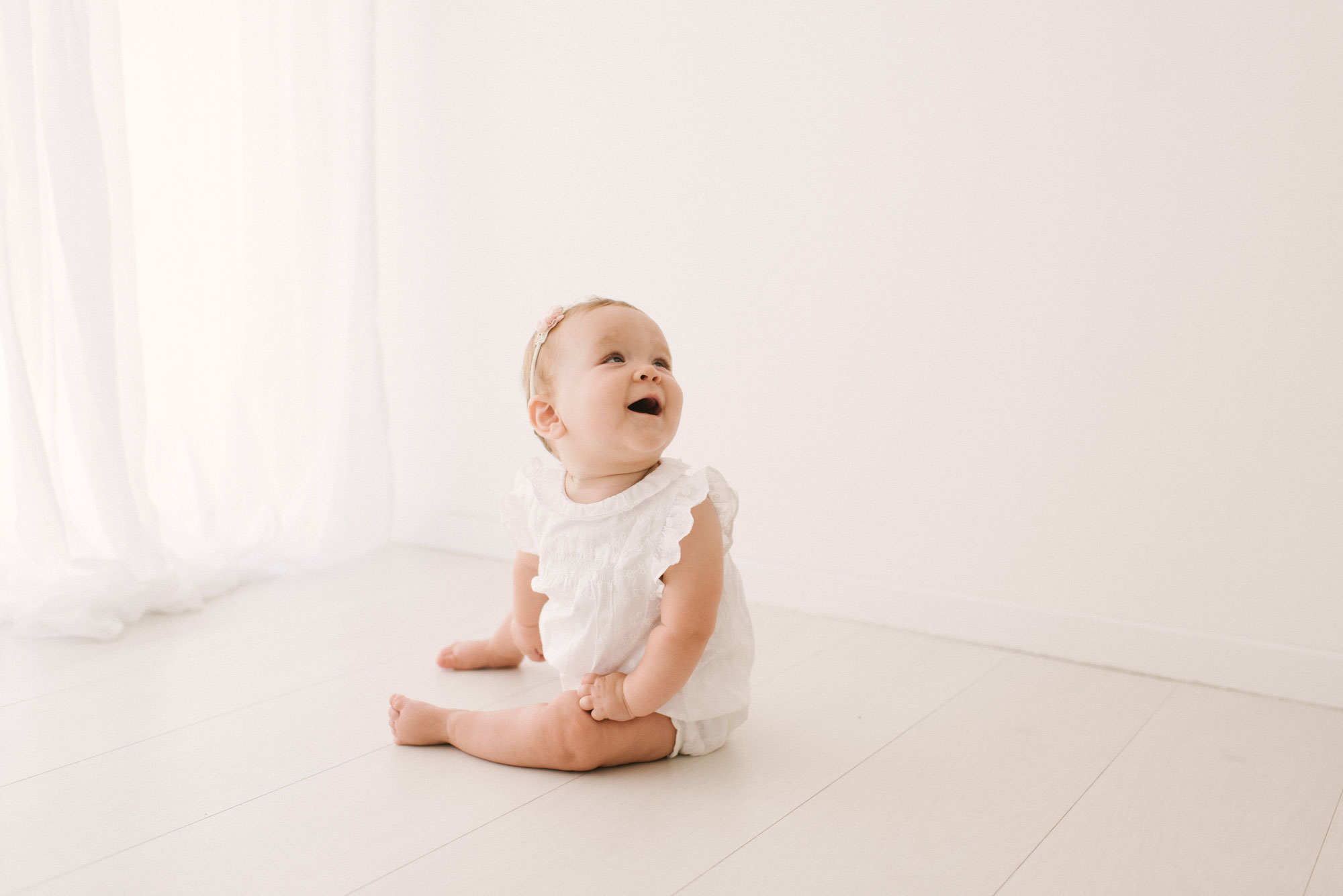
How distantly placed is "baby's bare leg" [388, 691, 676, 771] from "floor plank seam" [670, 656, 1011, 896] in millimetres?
176

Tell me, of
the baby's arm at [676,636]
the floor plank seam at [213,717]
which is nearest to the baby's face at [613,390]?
the baby's arm at [676,636]

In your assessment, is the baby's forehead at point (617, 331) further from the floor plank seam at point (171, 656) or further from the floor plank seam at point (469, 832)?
the floor plank seam at point (171, 656)

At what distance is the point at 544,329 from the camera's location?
1228 millimetres

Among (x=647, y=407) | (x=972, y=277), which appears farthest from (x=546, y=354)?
(x=972, y=277)

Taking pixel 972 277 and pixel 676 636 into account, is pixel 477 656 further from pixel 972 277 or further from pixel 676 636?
pixel 972 277

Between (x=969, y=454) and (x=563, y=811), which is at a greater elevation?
(x=969, y=454)

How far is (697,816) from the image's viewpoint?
1.06m

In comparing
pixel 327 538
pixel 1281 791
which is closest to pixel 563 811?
pixel 1281 791

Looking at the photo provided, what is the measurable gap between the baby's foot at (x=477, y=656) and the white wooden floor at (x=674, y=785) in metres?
0.02

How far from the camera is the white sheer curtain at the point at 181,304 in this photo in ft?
5.21

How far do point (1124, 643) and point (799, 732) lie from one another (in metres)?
0.59

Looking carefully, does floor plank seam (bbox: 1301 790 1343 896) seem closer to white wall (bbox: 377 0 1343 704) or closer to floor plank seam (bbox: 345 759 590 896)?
white wall (bbox: 377 0 1343 704)

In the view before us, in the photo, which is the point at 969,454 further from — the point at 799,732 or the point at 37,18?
the point at 37,18

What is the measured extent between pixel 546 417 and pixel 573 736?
35 cm
